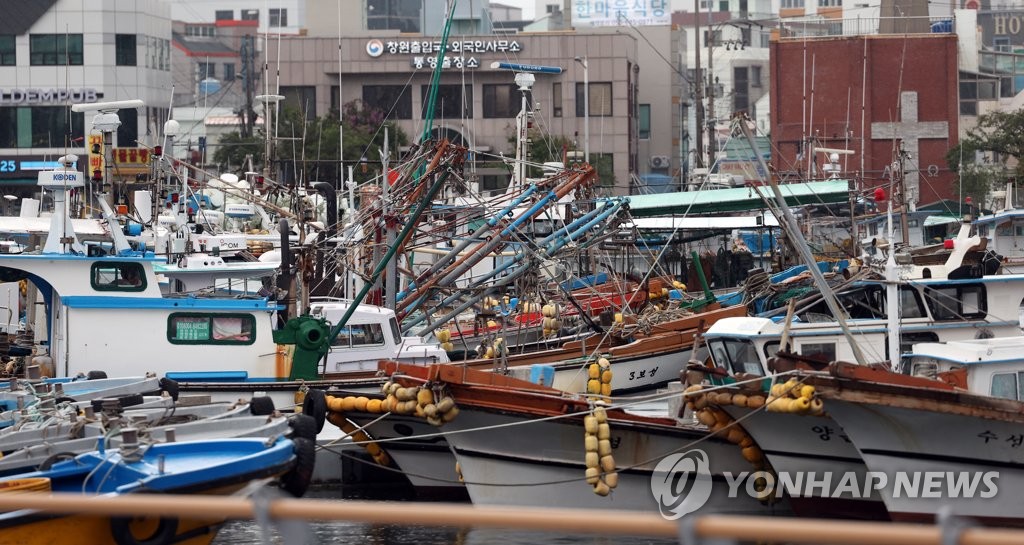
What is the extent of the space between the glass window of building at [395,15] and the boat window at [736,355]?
76.8 m

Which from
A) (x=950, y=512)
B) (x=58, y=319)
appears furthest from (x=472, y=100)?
(x=950, y=512)

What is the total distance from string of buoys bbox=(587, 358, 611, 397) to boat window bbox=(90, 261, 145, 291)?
5.73 m

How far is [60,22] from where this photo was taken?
61.8m

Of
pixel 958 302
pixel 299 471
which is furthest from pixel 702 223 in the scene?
pixel 299 471

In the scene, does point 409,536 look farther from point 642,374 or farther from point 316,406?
point 642,374

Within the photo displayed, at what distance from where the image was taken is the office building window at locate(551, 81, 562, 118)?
69.6m

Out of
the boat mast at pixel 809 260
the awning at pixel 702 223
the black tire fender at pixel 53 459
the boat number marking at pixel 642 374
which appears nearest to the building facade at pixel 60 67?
the awning at pixel 702 223

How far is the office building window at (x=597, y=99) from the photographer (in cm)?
6938

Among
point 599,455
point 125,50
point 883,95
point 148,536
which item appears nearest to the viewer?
point 148,536

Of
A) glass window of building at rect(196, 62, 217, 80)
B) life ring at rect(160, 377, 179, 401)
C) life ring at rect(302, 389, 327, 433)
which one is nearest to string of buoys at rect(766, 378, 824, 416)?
life ring at rect(302, 389, 327, 433)

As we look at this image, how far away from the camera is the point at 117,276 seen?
18.5 meters

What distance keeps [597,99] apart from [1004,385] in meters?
55.4

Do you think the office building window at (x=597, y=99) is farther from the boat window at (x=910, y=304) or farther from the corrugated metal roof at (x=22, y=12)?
the boat window at (x=910, y=304)

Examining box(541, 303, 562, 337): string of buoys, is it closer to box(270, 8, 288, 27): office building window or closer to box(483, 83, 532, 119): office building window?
box(483, 83, 532, 119): office building window
